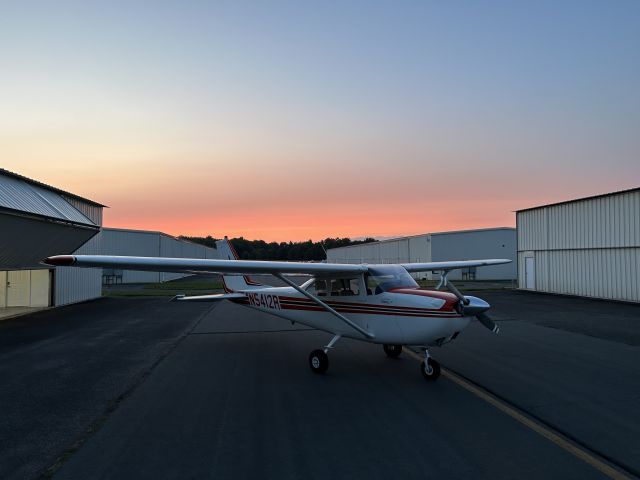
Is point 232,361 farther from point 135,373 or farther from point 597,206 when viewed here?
point 597,206

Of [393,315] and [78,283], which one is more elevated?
[393,315]

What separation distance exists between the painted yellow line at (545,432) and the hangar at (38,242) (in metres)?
14.1

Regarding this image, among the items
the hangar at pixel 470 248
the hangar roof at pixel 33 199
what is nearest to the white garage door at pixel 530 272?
the hangar at pixel 470 248

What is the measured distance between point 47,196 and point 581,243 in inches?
1143

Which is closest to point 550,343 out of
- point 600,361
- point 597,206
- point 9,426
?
point 600,361

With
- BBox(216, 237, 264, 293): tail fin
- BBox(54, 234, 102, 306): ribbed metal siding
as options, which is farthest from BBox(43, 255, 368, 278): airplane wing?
BBox(54, 234, 102, 306): ribbed metal siding

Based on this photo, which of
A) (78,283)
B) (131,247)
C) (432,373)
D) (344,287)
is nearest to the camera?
(432,373)

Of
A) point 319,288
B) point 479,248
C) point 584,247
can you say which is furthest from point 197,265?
point 479,248

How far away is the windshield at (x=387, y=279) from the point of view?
872cm

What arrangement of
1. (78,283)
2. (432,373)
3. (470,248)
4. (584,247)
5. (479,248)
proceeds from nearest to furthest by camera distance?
1. (432,373)
2. (78,283)
3. (584,247)
4. (470,248)
5. (479,248)

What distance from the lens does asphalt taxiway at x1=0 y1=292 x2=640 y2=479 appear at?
4.71 m

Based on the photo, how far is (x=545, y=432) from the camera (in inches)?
218

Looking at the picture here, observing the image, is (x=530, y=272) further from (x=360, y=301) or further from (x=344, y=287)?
(x=360, y=301)

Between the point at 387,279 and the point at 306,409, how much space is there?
132 inches
